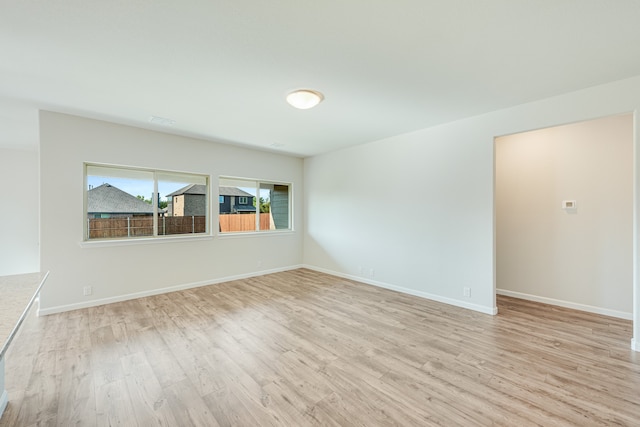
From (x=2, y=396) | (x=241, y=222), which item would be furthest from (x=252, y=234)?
(x=2, y=396)

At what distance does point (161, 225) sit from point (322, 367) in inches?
145

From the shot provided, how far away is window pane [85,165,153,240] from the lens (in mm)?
3865

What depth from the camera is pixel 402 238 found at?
444cm

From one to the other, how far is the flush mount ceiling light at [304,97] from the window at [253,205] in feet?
9.30

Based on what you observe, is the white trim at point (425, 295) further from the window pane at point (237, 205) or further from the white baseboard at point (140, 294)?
the window pane at point (237, 205)

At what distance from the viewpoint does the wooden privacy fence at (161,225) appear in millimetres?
3919

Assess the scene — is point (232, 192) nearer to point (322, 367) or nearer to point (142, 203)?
point (142, 203)

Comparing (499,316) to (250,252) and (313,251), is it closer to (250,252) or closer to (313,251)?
(313,251)

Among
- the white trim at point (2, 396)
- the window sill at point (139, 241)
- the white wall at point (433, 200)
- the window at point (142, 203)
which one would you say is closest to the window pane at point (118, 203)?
the window at point (142, 203)

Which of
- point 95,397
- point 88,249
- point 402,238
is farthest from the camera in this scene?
point 402,238

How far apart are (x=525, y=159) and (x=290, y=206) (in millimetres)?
4548

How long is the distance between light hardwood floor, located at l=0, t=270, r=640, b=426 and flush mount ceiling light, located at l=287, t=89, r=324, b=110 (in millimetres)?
2553

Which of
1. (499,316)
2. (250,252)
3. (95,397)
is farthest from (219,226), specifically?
(499,316)

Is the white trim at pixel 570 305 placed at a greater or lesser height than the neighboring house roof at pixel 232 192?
lesser
